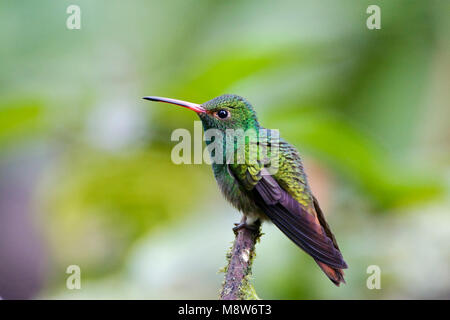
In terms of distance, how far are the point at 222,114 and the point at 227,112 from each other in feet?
0.11

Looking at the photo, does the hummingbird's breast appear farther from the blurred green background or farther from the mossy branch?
the blurred green background

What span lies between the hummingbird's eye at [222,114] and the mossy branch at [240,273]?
0.72 m

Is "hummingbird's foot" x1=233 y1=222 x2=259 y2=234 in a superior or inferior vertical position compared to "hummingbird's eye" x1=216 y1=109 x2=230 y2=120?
inferior

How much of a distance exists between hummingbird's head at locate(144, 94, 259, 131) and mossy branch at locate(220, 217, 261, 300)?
0.67m

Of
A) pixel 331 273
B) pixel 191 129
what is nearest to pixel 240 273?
pixel 331 273

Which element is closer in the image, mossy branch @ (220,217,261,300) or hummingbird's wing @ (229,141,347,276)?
mossy branch @ (220,217,261,300)

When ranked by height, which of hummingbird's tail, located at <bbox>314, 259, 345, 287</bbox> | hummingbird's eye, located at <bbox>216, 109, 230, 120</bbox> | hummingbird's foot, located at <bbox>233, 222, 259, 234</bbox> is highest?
hummingbird's eye, located at <bbox>216, 109, 230, 120</bbox>

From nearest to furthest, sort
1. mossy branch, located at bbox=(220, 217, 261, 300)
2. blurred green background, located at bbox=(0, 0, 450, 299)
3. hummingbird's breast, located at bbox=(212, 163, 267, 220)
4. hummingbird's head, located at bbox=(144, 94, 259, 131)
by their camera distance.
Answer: mossy branch, located at bbox=(220, 217, 261, 300)
hummingbird's breast, located at bbox=(212, 163, 267, 220)
hummingbird's head, located at bbox=(144, 94, 259, 131)
blurred green background, located at bbox=(0, 0, 450, 299)

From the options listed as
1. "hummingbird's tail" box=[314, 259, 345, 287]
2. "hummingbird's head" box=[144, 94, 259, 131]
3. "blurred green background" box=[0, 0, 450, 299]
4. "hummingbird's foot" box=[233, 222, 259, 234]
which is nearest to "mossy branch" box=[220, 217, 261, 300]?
"hummingbird's foot" box=[233, 222, 259, 234]

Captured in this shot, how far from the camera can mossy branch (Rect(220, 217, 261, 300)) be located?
2.44 metres

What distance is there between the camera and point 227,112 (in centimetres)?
312
